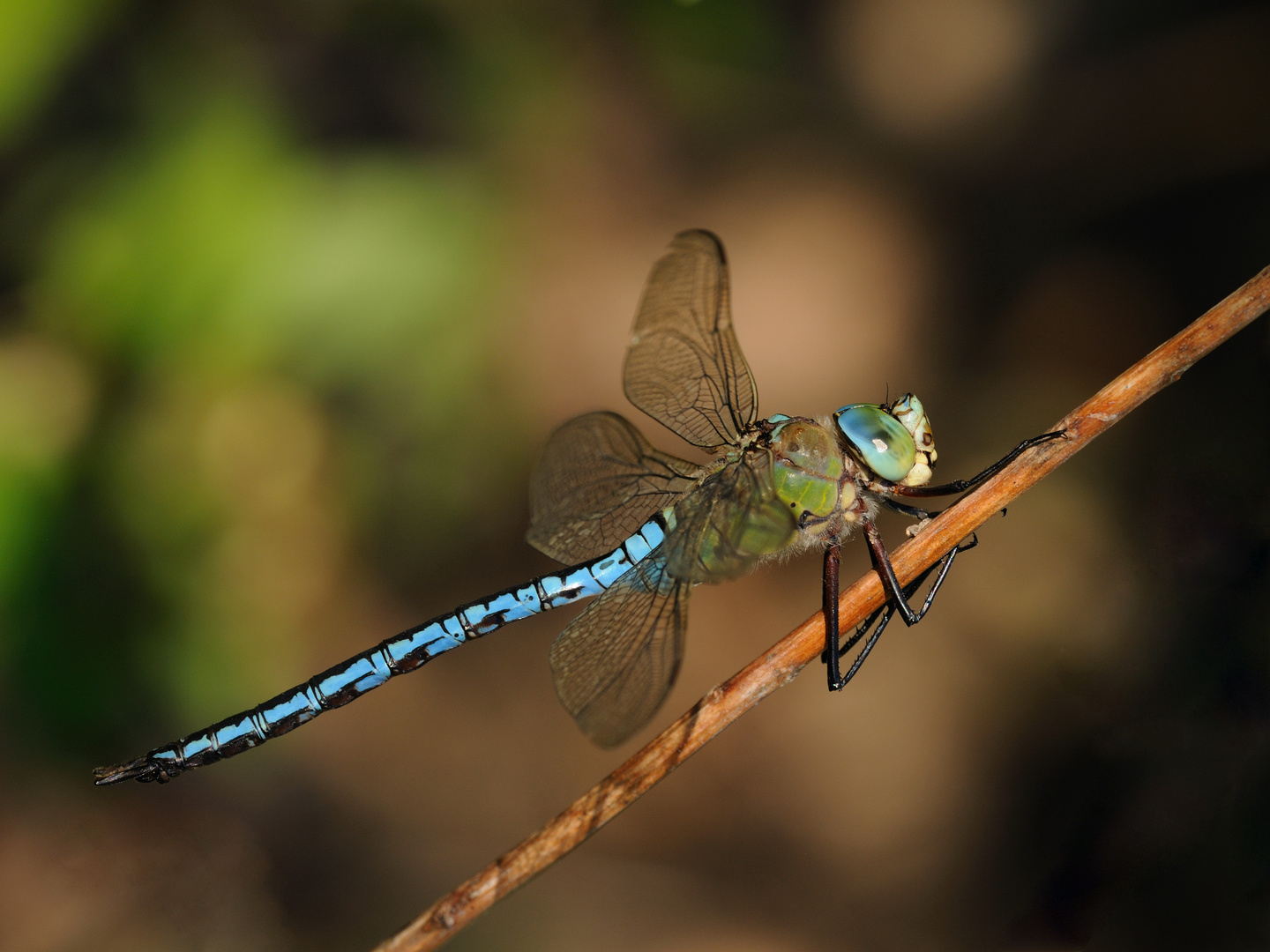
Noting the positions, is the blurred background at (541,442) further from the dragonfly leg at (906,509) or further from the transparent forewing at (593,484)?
the dragonfly leg at (906,509)

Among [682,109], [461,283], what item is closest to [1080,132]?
[682,109]

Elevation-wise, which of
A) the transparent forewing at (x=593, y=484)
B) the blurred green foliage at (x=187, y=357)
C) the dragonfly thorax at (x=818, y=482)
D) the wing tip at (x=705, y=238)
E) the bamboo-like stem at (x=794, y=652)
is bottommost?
the bamboo-like stem at (x=794, y=652)

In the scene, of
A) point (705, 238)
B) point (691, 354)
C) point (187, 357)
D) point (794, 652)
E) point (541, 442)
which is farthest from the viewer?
point (541, 442)

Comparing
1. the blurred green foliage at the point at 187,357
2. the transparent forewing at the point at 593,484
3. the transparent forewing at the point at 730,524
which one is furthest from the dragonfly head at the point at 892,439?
the blurred green foliage at the point at 187,357

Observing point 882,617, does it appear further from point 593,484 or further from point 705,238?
point 705,238

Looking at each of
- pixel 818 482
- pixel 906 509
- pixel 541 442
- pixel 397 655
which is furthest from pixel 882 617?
pixel 541 442

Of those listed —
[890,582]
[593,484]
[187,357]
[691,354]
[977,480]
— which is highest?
[187,357]

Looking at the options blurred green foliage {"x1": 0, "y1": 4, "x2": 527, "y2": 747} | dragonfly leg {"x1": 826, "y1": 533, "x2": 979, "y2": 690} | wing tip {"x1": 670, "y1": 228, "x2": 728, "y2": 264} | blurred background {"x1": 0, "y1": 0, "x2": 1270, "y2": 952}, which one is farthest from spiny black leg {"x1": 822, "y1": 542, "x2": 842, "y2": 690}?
blurred green foliage {"x1": 0, "y1": 4, "x2": 527, "y2": 747}
